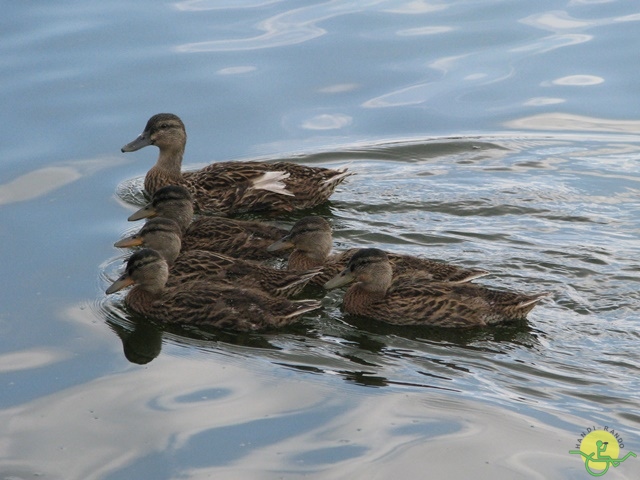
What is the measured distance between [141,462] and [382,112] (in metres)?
7.09

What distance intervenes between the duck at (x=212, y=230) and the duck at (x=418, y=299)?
1187 mm

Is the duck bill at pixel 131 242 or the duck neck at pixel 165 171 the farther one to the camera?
the duck neck at pixel 165 171

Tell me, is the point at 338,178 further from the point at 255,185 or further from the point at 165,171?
the point at 165,171

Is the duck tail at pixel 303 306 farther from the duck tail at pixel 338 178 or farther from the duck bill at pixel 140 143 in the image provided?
the duck bill at pixel 140 143

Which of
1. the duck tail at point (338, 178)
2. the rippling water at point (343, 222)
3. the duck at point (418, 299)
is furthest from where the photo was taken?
the duck tail at point (338, 178)

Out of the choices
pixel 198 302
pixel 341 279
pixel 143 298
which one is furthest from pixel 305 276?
pixel 143 298

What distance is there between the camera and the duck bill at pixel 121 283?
31.0ft

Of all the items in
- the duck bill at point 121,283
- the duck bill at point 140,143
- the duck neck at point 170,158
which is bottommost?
the duck bill at point 121,283

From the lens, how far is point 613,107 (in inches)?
533

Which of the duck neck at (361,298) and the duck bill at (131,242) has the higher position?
the duck bill at (131,242)

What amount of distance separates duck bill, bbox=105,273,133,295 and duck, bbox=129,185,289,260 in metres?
1.19

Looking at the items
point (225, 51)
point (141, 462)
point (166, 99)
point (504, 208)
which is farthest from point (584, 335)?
point (225, 51)

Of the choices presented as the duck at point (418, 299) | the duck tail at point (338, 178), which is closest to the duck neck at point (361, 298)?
the duck at point (418, 299)

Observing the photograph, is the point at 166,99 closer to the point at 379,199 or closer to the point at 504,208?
the point at 379,199
